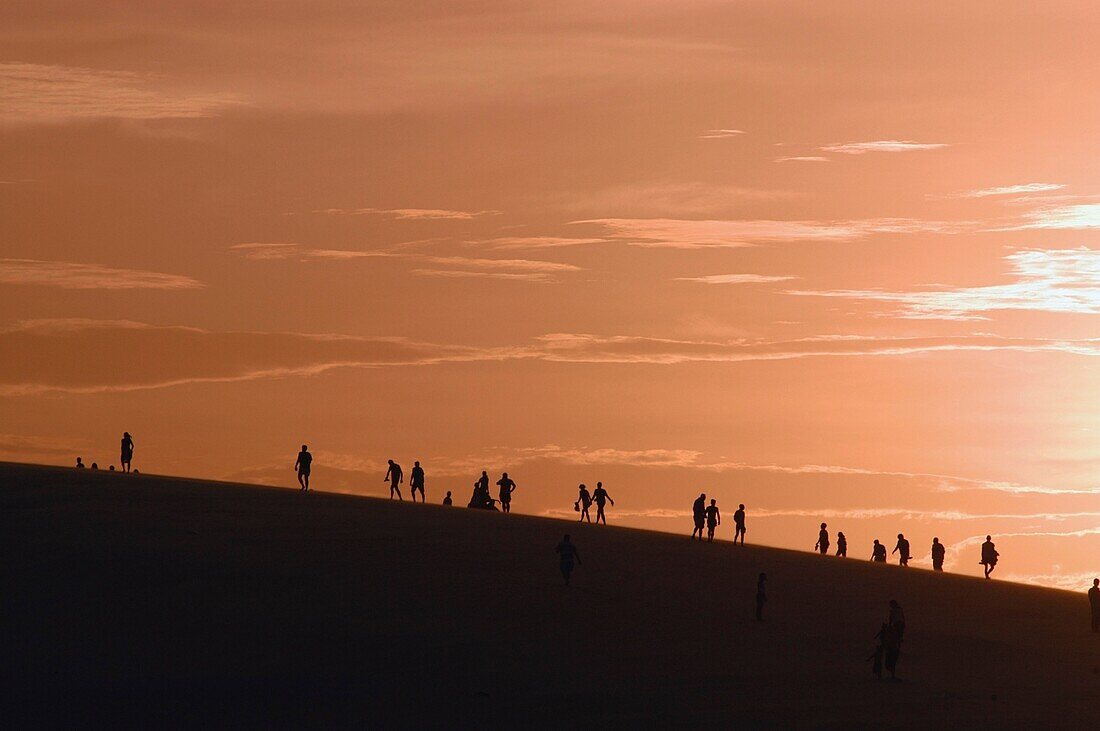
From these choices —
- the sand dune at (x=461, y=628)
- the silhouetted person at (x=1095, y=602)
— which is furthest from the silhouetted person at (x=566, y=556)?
the silhouetted person at (x=1095, y=602)

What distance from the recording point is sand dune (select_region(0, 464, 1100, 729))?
29.7m

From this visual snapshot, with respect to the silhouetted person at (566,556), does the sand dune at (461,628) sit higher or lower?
lower

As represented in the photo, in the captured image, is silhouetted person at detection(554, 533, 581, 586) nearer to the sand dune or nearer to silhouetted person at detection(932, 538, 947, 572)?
the sand dune

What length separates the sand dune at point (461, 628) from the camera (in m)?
29.7

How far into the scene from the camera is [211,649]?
33125mm

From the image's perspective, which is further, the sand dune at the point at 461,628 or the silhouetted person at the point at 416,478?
the silhouetted person at the point at 416,478

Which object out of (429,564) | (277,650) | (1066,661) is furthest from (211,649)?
(1066,661)

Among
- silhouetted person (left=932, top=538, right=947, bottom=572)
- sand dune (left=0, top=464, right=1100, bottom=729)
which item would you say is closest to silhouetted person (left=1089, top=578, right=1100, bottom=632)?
sand dune (left=0, top=464, right=1100, bottom=729)

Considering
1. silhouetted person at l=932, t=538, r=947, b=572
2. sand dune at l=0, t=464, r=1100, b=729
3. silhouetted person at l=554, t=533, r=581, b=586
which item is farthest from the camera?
silhouetted person at l=932, t=538, r=947, b=572

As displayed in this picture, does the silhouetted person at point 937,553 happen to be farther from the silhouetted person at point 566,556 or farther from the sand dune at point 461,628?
the silhouetted person at point 566,556

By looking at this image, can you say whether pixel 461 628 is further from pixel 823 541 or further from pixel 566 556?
pixel 823 541

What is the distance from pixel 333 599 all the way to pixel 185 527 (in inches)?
325

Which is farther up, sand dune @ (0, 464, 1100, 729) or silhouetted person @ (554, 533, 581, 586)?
silhouetted person @ (554, 533, 581, 586)

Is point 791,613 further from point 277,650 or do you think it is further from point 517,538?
point 277,650
